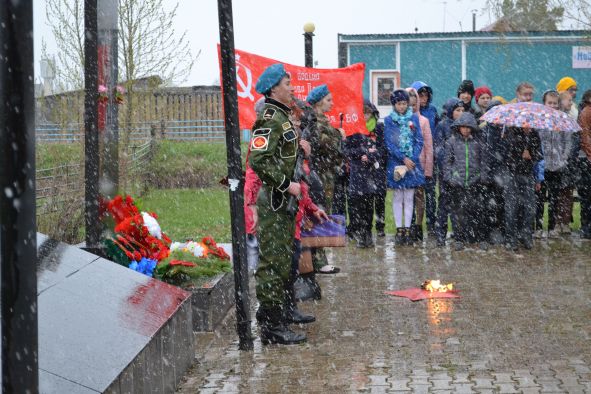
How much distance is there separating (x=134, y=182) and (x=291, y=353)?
15689 mm

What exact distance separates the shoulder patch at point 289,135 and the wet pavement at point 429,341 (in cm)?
156

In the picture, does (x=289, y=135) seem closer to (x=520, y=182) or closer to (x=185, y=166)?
(x=520, y=182)

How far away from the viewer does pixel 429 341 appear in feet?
23.7

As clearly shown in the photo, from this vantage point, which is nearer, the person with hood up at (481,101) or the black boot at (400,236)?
the black boot at (400,236)

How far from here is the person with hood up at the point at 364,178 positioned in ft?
41.9

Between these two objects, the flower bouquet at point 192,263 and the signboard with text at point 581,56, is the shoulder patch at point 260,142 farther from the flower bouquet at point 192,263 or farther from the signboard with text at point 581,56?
the signboard with text at point 581,56

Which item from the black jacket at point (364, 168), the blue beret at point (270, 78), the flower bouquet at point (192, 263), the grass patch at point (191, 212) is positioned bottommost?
the grass patch at point (191, 212)

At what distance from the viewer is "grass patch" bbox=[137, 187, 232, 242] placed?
1535 centimetres

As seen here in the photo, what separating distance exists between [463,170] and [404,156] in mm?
837

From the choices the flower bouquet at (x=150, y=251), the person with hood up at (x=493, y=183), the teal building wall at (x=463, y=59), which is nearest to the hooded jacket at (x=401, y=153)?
the person with hood up at (x=493, y=183)

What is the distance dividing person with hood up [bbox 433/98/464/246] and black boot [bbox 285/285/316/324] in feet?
16.5

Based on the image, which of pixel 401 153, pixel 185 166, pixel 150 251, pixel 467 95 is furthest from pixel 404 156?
pixel 185 166

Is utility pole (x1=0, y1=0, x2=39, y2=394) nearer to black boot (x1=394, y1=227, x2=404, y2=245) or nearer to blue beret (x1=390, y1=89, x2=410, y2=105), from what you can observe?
blue beret (x1=390, y1=89, x2=410, y2=105)

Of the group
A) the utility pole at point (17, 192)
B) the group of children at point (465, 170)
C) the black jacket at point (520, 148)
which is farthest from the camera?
the group of children at point (465, 170)
